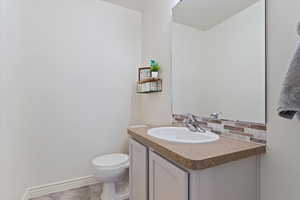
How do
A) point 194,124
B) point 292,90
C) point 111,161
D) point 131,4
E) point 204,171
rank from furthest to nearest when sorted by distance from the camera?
point 131,4, point 111,161, point 194,124, point 204,171, point 292,90

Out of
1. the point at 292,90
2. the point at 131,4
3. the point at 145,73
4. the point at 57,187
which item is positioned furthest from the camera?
the point at 131,4

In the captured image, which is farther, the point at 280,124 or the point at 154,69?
the point at 154,69

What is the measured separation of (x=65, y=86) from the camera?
5.93 ft

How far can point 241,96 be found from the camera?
97cm

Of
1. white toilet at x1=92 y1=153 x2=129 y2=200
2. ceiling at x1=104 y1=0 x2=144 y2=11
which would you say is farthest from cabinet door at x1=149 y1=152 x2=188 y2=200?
ceiling at x1=104 y1=0 x2=144 y2=11

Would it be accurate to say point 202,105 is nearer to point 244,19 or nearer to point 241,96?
point 241,96

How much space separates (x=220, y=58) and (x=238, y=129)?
20.0 inches

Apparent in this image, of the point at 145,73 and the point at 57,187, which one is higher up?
the point at 145,73

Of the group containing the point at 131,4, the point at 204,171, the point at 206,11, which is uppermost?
the point at 131,4

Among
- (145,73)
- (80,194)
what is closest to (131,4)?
(145,73)

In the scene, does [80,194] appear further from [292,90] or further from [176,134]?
[292,90]

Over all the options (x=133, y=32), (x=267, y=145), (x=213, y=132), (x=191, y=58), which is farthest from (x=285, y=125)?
(x=133, y=32)

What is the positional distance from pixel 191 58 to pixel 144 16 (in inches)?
47.7

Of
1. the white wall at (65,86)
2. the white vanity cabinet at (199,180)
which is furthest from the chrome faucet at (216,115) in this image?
the white wall at (65,86)
